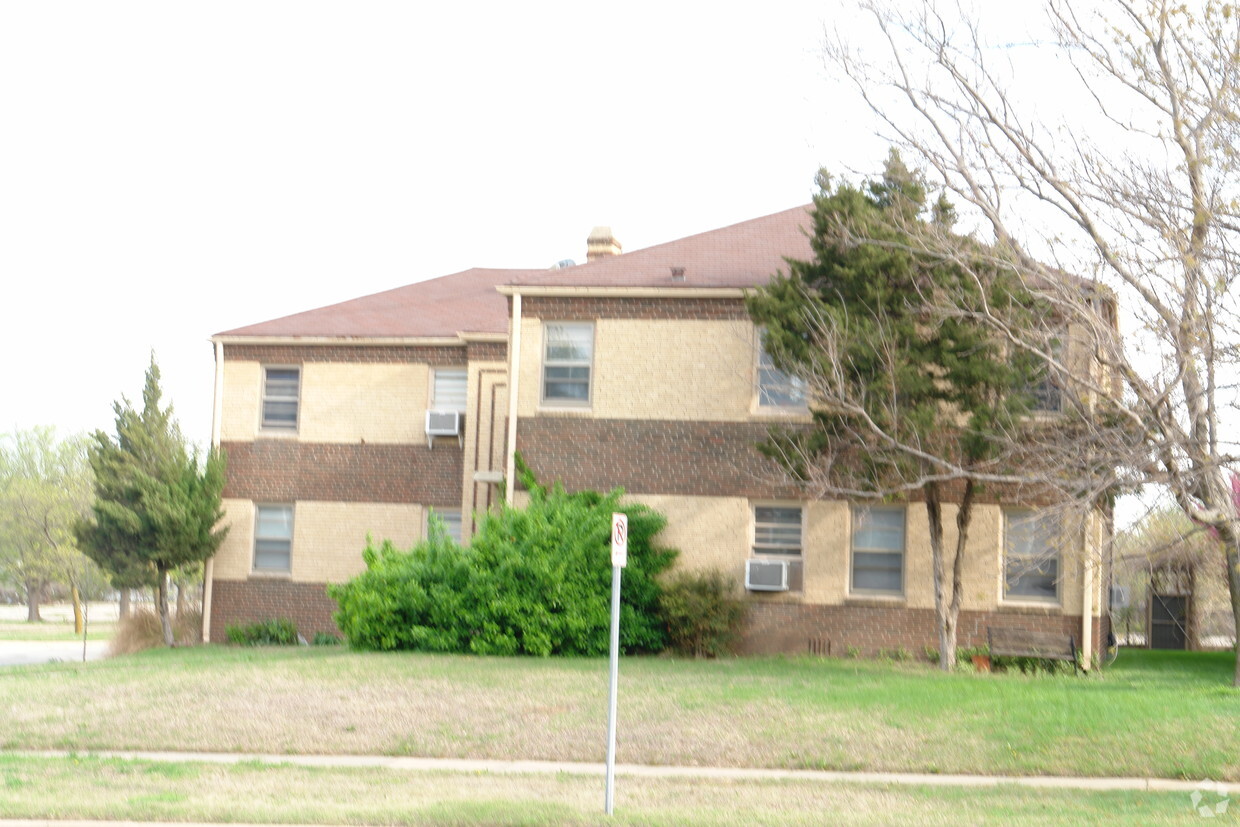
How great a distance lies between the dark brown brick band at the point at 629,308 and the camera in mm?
22391

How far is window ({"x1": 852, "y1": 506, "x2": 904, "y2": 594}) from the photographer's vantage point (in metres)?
22.3

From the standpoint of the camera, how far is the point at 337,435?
27.1m

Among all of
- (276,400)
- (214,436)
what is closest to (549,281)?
(276,400)

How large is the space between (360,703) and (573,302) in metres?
9.29

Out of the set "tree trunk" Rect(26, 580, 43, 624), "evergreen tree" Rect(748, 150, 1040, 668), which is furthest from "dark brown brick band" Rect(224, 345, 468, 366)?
"tree trunk" Rect(26, 580, 43, 624)

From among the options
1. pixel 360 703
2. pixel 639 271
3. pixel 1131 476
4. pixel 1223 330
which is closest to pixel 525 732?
pixel 360 703

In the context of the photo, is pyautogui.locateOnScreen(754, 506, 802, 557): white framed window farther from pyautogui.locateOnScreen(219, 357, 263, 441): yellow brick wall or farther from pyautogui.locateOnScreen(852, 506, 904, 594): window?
pyautogui.locateOnScreen(219, 357, 263, 441): yellow brick wall

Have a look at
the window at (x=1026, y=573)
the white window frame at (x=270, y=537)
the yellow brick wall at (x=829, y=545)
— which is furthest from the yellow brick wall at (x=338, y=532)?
the window at (x=1026, y=573)

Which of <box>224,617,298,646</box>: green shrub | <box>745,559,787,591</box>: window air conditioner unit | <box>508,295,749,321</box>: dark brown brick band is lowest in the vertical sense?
<box>224,617,298,646</box>: green shrub

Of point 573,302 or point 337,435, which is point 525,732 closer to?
point 573,302

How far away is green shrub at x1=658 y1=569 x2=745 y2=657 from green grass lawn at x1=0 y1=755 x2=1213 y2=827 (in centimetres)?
870

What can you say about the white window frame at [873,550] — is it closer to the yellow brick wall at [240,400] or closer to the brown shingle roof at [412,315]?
the brown shingle roof at [412,315]

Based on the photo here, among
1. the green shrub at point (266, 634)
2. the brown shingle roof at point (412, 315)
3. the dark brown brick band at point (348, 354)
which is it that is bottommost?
the green shrub at point (266, 634)

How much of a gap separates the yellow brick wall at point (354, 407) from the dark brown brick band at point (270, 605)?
294cm
